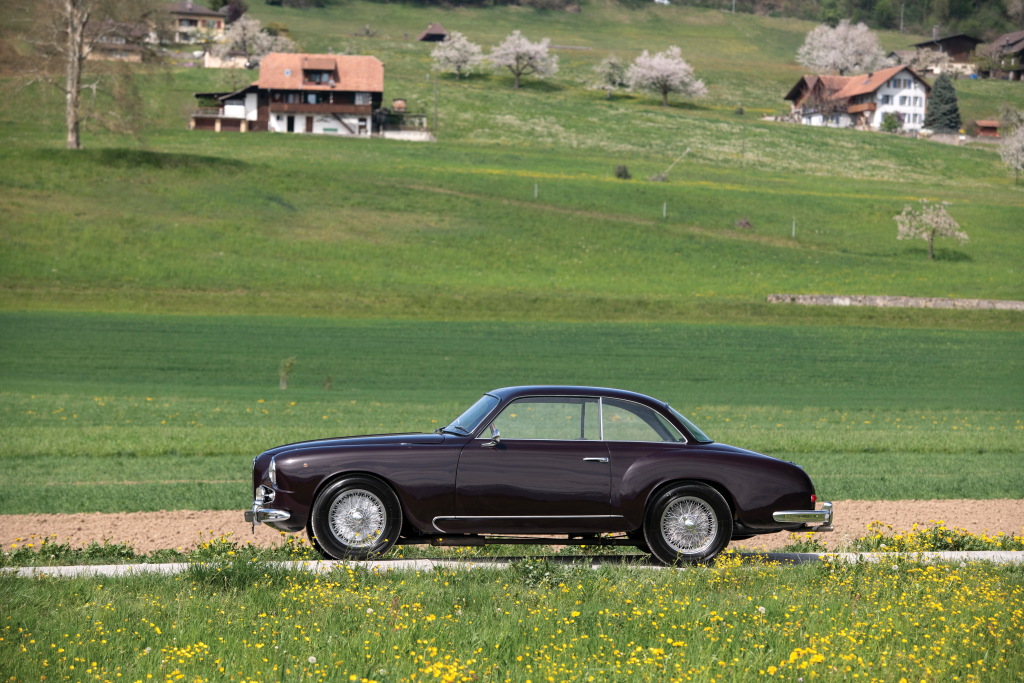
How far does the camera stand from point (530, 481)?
9188mm

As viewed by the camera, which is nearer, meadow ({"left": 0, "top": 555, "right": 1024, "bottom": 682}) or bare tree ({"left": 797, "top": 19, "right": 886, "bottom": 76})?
meadow ({"left": 0, "top": 555, "right": 1024, "bottom": 682})

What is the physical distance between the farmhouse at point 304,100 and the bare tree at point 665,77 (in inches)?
1515

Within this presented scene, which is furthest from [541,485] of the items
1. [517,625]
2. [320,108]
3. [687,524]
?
[320,108]

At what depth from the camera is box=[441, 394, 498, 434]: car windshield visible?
956 centimetres

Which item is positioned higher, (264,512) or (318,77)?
(318,77)

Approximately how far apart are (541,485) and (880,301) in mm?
38706

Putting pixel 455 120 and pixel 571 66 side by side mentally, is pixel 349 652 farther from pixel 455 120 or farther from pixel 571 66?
pixel 571 66

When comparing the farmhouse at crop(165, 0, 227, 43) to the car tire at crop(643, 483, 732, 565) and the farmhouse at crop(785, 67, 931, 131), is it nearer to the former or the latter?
the farmhouse at crop(785, 67, 931, 131)

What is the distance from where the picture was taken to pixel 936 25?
18362 centimetres

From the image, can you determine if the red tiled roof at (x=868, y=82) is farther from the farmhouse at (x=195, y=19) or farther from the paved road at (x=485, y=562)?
the paved road at (x=485, y=562)

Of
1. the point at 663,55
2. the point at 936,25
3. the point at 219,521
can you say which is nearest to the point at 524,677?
the point at 219,521

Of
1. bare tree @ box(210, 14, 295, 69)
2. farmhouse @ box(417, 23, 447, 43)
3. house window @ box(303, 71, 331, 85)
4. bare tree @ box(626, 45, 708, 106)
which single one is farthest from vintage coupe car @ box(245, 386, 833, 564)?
farmhouse @ box(417, 23, 447, 43)

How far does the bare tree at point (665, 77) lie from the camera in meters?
119

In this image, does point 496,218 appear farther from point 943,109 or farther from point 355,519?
point 943,109
